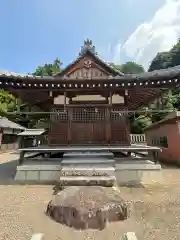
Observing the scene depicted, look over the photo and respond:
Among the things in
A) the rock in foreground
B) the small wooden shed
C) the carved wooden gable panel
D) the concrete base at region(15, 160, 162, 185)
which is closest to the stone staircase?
the concrete base at region(15, 160, 162, 185)

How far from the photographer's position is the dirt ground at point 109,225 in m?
3.91

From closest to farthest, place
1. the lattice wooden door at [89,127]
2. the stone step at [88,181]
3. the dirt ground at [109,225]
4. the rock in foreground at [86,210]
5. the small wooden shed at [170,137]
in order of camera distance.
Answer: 1. the dirt ground at [109,225]
2. the rock in foreground at [86,210]
3. the stone step at [88,181]
4. the lattice wooden door at [89,127]
5. the small wooden shed at [170,137]

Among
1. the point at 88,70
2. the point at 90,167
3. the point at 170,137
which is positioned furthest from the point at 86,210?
the point at 170,137

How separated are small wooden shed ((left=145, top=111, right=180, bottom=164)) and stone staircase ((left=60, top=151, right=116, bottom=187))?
19.4 feet

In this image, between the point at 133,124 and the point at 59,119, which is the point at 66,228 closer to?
the point at 59,119

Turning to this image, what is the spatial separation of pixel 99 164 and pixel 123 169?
3.39ft

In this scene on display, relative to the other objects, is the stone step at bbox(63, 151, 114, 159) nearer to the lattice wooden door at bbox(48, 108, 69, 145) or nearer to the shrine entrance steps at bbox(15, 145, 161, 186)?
the shrine entrance steps at bbox(15, 145, 161, 186)

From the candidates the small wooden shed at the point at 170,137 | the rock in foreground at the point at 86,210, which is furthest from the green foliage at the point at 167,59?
the rock in foreground at the point at 86,210

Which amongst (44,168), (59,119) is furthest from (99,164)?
(59,119)

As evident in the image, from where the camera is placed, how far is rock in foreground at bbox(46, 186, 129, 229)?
4238 mm

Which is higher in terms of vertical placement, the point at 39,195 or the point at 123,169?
the point at 123,169

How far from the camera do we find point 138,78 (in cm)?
791

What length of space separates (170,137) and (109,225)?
1009cm

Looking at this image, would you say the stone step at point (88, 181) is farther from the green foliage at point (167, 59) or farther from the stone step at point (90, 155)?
the green foliage at point (167, 59)
